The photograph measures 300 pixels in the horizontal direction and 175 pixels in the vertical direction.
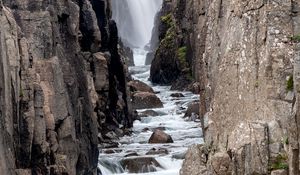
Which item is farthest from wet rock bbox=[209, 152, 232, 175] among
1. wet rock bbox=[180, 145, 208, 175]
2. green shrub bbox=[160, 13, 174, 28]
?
green shrub bbox=[160, 13, 174, 28]

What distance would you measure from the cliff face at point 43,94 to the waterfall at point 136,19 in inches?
2909

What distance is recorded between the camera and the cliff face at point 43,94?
71.8 ft

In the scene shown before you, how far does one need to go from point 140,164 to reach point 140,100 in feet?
72.9

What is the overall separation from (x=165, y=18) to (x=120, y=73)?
916 inches

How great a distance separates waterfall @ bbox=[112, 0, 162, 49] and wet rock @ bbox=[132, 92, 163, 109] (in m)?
56.8

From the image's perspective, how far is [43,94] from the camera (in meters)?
25.5

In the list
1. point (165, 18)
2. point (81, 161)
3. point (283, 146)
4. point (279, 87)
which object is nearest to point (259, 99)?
point (279, 87)

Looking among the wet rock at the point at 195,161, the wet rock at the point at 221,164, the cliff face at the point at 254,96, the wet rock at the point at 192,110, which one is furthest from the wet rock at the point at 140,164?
the wet rock at the point at 221,164

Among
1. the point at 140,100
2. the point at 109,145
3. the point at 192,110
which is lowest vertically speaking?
the point at 109,145

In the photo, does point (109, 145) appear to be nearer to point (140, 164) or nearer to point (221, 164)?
point (140, 164)

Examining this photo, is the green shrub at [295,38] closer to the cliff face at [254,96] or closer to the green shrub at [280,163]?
the cliff face at [254,96]

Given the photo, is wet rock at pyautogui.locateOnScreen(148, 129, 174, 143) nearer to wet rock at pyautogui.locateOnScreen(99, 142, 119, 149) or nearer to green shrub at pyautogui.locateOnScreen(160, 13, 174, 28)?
wet rock at pyautogui.locateOnScreen(99, 142, 119, 149)

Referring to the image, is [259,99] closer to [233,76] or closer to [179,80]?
[233,76]

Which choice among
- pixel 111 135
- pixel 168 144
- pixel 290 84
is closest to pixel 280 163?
pixel 290 84
